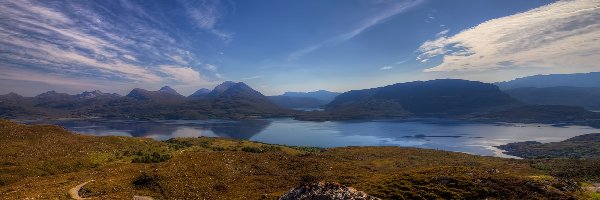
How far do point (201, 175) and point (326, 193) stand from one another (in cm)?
3656

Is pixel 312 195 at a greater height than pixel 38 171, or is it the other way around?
pixel 312 195

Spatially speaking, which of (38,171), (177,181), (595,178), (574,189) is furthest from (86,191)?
(595,178)

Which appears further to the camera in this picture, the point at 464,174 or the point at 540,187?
the point at 464,174

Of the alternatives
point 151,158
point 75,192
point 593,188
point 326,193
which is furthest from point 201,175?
point 593,188

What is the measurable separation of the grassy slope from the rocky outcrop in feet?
27.8

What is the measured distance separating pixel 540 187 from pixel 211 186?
40.6 m

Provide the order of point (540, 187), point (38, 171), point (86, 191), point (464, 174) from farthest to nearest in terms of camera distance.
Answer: point (38, 171)
point (86, 191)
point (464, 174)
point (540, 187)

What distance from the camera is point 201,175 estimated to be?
57500mm

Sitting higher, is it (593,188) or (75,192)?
(593,188)

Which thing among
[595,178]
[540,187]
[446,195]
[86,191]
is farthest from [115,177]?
[595,178]

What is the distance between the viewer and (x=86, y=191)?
4809cm

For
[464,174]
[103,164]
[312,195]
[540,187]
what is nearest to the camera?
[312,195]

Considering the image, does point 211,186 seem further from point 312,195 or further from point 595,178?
point 595,178

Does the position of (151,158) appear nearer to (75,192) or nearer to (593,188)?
(75,192)
